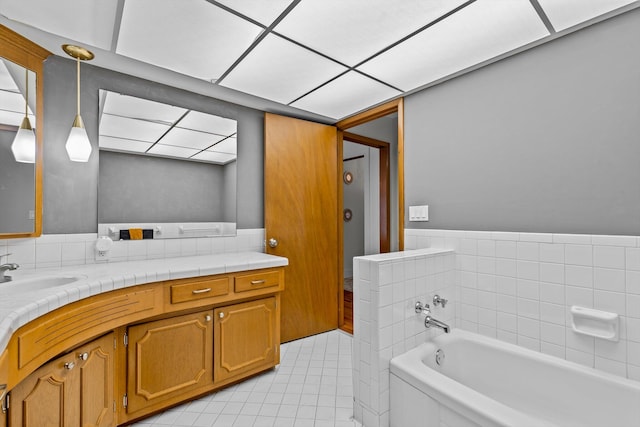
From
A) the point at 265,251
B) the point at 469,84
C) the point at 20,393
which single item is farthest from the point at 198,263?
the point at 469,84

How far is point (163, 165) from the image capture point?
2.26 meters

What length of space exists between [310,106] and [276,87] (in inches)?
18.5

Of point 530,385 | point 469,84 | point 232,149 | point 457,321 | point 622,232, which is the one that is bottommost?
point 530,385

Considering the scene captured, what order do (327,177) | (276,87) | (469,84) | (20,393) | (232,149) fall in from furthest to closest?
1. (327,177)
2. (232,149)
3. (276,87)
4. (469,84)
5. (20,393)

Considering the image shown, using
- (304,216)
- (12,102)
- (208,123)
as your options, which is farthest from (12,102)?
(304,216)

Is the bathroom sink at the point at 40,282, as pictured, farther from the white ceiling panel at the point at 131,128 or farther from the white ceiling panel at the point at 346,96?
the white ceiling panel at the point at 346,96

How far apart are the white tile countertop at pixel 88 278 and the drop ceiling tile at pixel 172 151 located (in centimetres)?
79

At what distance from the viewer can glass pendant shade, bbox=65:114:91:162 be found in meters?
1.79

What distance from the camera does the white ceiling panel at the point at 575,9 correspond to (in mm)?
1384

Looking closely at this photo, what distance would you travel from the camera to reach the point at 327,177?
304 cm

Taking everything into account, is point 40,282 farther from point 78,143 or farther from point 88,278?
point 78,143

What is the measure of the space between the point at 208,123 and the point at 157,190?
2.22 ft

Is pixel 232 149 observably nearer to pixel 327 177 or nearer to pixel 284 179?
pixel 284 179

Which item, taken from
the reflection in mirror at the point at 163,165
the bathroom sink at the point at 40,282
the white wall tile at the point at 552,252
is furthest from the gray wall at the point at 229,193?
the white wall tile at the point at 552,252
